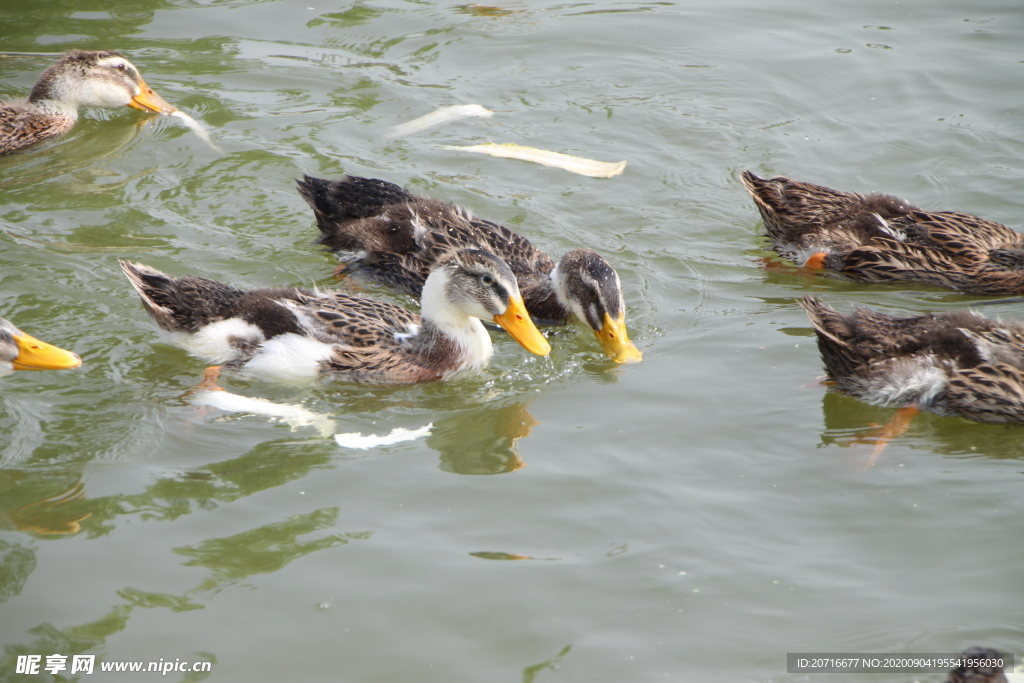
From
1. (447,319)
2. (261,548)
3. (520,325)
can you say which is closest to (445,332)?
(447,319)

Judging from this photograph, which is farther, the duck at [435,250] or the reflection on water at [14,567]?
the duck at [435,250]

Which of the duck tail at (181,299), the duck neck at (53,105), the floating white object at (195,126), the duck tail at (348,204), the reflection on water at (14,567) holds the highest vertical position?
the duck neck at (53,105)

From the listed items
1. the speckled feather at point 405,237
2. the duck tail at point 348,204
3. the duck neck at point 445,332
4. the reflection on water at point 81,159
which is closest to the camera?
the duck neck at point 445,332

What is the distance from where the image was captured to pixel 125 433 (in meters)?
5.33

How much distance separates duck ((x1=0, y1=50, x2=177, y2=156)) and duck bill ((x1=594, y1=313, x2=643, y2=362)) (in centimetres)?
528

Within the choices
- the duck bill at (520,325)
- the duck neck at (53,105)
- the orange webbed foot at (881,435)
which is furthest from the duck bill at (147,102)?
the orange webbed foot at (881,435)

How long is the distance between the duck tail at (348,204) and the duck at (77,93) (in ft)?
9.05

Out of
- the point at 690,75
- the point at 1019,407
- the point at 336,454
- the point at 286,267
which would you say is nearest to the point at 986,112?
the point at 690,75

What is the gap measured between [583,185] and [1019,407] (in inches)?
165

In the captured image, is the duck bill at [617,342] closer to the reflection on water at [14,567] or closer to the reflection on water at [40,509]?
the reflection on water at [40,509]

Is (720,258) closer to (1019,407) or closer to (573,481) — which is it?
(1019,407)

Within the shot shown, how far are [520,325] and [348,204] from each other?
80.2 inches

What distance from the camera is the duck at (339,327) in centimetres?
588

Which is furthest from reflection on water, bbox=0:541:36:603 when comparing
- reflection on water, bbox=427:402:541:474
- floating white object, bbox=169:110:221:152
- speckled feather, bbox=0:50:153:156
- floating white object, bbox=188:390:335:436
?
speckled feather, bbox=0:50:153:156
